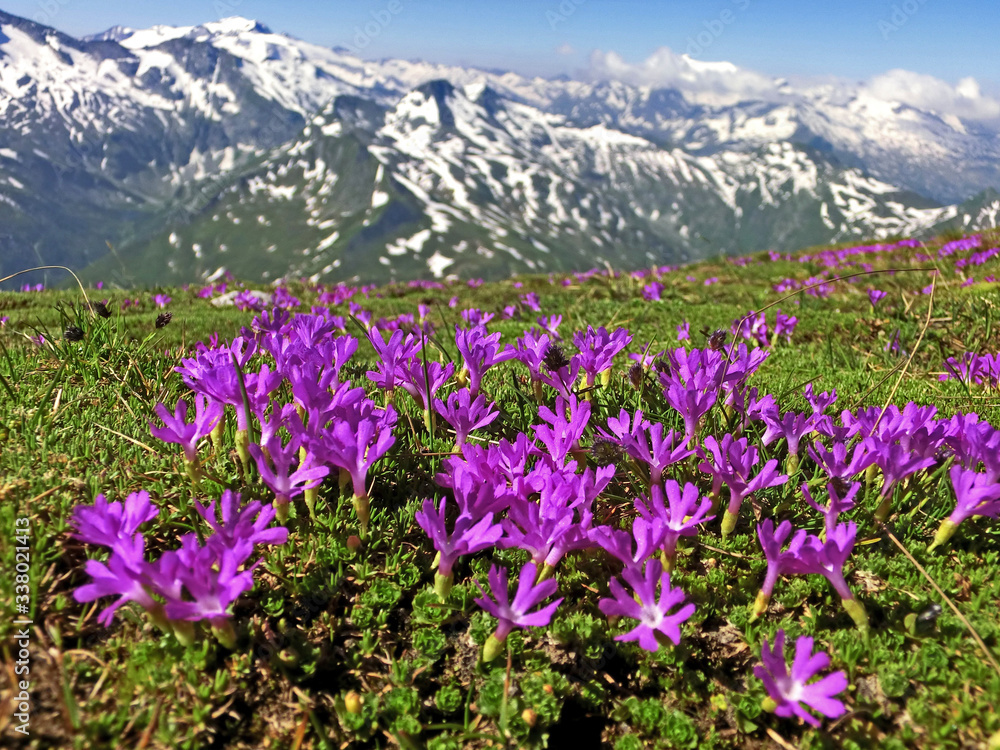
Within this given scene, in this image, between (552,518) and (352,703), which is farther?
(552,518)

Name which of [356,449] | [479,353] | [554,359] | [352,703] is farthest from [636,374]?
[352,703]

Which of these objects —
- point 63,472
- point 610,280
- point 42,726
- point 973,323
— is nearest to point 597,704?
point 42,726

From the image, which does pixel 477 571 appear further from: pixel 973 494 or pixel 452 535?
pixel 973 494

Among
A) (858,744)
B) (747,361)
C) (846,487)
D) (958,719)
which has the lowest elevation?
(858,744)

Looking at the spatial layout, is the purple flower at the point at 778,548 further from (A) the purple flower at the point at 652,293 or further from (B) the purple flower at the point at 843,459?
(A) the purple flower at the point at 652,293

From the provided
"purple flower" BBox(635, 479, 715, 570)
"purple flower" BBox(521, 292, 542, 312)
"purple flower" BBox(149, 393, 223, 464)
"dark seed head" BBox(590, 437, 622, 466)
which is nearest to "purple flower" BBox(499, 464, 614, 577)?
"purple flower" BBox(635, 479, 715, 570)

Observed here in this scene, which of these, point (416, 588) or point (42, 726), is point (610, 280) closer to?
point (416, 588)

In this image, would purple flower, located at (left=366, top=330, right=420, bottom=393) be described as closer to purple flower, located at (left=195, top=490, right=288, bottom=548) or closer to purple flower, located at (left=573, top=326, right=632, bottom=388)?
purple flower, located at (left=573, top=326, right=632, bottom=388)
